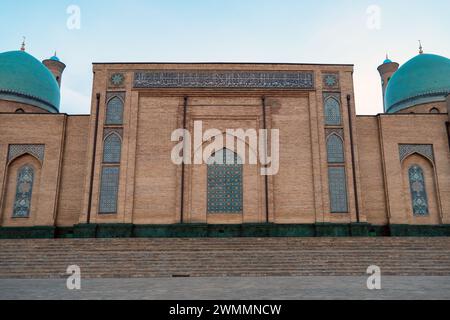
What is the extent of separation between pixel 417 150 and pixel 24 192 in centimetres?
1205

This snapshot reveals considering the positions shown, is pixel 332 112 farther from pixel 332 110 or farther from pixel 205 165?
pixel 205 165

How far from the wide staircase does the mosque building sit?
219 cm

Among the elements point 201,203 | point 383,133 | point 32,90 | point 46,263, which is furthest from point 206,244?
point 32,90

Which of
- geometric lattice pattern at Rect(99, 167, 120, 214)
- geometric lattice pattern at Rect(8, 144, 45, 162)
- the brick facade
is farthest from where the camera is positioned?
geometric lattice pattern at Rect(8, 144, 45, 162)

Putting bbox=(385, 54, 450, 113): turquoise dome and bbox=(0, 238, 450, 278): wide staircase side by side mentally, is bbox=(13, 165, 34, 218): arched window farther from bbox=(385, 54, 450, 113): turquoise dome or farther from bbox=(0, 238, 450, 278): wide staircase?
bbox=(385, 54, 450, 113): turquoise dome

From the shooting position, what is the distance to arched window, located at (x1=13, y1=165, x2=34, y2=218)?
13273mm

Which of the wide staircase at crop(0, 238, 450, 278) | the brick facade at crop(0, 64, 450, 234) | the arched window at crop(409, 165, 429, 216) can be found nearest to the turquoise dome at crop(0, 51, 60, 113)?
the brick facade at crop(0, 64, 450, 234)

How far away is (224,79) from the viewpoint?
1401 centimetres

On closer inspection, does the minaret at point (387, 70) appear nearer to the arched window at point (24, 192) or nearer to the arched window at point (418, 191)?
the arched window at point (418, 191)

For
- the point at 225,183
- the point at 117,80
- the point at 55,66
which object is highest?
the point at 55,66

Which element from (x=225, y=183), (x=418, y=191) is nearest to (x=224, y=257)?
(x=225, y=183)

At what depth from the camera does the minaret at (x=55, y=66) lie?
2212 cm

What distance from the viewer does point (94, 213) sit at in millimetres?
12727

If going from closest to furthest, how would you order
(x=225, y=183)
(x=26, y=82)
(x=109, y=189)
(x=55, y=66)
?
1. (x=109, y=189)
2. (x=225, y=183)
3. (x=26, y=82)
4. (x=55, y=66)
